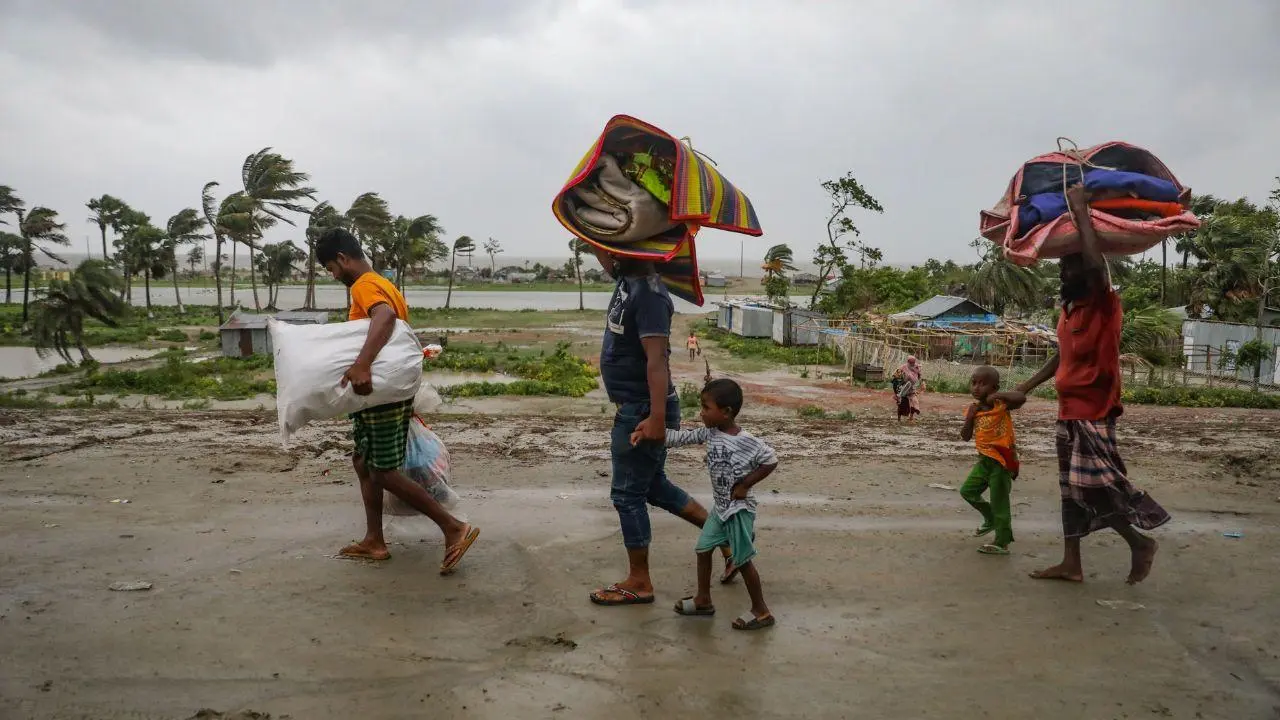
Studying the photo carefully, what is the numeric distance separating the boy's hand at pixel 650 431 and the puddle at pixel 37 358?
2378 centimetres

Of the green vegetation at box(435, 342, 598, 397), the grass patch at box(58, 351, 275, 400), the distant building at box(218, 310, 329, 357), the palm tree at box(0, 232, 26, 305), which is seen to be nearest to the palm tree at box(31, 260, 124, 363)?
the distant building at box(218, 310, 329, 357)

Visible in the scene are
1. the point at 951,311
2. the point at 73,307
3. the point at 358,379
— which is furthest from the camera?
the point at 951,311

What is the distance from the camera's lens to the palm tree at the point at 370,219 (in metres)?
50.3

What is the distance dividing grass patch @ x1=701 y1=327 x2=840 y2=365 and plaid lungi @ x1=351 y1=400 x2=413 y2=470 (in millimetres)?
23106

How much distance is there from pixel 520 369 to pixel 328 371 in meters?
17.2

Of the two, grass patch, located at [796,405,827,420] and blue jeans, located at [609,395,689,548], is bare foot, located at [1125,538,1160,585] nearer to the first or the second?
blue jeans, located at [609,395,689,548]

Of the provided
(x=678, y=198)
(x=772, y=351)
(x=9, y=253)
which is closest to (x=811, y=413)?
(x=678, y=198)

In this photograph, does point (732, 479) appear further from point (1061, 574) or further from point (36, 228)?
point (36, 228)

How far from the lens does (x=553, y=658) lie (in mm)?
3098

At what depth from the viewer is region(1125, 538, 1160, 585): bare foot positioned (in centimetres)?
401

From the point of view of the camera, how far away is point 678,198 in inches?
137

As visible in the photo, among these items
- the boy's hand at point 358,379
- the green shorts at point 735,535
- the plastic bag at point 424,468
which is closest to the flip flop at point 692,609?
the green shorts at point 735,535

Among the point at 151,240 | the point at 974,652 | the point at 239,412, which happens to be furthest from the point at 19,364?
the point at 974,652

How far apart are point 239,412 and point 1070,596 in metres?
10.0
